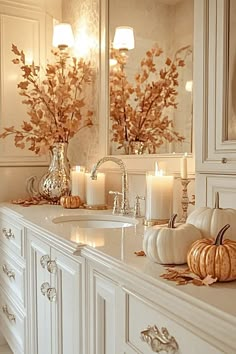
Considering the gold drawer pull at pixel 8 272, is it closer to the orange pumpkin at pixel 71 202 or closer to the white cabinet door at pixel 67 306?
the orange pumpkin at pixel 71 202

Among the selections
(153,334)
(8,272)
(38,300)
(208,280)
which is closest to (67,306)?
(38,300)

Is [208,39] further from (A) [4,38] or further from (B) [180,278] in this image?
(A) [4,38]

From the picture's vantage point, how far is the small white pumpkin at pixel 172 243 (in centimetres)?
88

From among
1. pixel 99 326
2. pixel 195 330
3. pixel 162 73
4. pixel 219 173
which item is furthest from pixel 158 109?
pixel 195 330

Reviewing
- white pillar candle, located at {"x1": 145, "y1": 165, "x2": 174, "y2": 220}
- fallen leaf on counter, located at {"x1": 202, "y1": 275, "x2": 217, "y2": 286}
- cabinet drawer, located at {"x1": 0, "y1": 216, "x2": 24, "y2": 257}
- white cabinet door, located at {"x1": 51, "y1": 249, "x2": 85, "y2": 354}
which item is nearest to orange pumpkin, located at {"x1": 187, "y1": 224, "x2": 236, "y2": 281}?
fallen leaf on counter, located at {"x1": 202, "y1": 275, "x2": 217, "y2": 286}

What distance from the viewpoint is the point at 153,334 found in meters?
0.79

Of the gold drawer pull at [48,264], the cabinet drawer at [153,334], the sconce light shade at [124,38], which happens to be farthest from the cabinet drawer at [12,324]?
the sconce light shade at [124,38]

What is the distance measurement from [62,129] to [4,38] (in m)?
0.69

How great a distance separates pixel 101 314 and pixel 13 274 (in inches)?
40.3

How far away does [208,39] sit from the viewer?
1003 millimetres

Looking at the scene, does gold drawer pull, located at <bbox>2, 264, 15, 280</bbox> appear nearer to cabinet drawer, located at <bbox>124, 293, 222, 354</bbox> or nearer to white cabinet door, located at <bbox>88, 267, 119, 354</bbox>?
white cabinet door, located at <bbox>88, 267, 119, 354</bbox>

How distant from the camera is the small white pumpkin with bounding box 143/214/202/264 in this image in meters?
0.88

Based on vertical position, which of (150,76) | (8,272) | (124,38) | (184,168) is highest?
(124,38)

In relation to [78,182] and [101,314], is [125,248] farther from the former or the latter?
[78,182]
